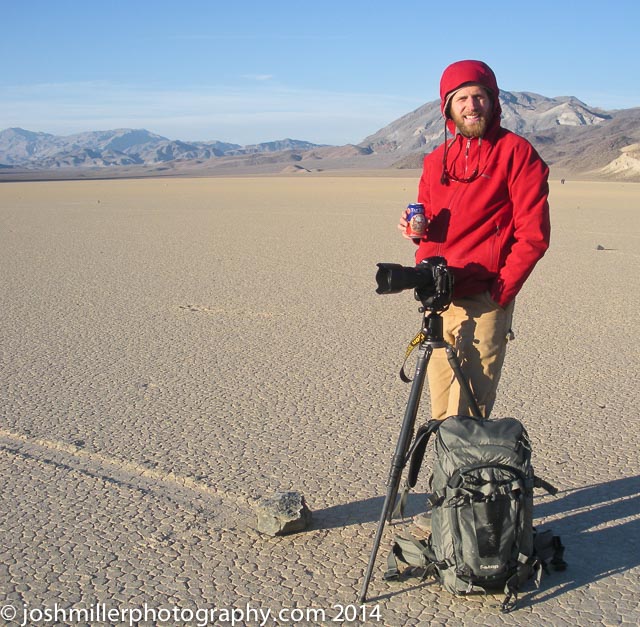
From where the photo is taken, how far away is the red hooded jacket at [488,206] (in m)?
3.42

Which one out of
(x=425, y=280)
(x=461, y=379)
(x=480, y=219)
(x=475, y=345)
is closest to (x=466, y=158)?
(x=480, y=219)

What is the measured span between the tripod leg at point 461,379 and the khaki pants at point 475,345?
4.4 inches

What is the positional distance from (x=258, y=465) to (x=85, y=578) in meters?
1.40

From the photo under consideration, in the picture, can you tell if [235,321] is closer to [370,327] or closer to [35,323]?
[370,327]

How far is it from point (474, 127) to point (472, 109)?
2.8 inches

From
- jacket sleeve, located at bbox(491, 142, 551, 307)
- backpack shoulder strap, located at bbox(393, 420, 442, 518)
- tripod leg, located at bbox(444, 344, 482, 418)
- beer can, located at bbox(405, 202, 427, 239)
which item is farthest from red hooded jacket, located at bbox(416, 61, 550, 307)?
backpack shoulder strap, located at bbox(393, 420, 442, 518)

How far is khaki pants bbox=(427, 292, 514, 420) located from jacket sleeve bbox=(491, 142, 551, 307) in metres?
0.18

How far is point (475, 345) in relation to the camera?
3.64 m

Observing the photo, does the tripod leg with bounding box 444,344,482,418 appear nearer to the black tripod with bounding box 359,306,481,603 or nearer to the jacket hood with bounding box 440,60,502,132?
the black tripod with bounding box 359,306,481,603

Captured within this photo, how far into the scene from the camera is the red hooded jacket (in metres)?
3.42

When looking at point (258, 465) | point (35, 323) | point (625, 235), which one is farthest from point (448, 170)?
point (625, 235)

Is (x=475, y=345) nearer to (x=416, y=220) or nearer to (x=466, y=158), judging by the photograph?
(x=416, y=220)

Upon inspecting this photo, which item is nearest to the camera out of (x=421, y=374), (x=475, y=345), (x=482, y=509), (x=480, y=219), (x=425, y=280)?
(x=482, y=509)

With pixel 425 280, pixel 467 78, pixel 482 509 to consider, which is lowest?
pixel 482 509
